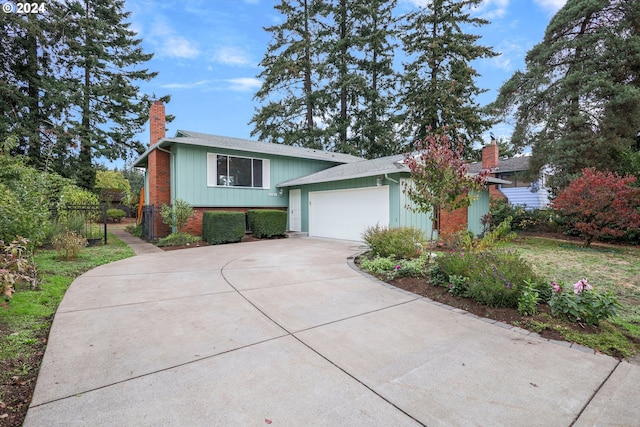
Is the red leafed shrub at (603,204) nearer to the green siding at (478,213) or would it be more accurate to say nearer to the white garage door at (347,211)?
the green siding at (478,213)

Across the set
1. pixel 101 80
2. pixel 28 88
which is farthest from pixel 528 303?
pixel 101 80

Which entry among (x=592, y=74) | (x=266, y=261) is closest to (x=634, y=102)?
(x=592, y=74)

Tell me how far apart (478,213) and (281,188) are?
9.07 meters

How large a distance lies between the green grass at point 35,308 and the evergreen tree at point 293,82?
62.6 feet

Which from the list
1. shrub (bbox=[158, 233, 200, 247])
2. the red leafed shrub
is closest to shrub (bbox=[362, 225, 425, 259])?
the red leafed shrub

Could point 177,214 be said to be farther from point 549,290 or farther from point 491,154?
point 491,154

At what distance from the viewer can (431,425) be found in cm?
185

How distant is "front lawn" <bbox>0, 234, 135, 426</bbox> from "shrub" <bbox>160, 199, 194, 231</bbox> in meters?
4.86

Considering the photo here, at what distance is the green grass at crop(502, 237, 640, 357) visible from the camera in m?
3.01

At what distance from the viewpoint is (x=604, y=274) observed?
20.0ft

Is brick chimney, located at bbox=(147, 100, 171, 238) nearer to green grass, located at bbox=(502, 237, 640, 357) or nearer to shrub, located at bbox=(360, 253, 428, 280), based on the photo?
shrub, located at bbox=(360, 253, 428, 280)

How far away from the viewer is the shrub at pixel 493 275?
12.8 ft

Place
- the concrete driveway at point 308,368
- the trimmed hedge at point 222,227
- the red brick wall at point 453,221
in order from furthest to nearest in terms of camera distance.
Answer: the red brick wall at point 453,221 < the trimmed hedge at point 222,227 < the concrete driveway at point 308,368

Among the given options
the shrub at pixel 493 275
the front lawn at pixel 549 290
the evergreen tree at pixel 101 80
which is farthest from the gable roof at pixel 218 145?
the shrub at pixel 493 275
